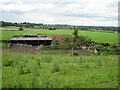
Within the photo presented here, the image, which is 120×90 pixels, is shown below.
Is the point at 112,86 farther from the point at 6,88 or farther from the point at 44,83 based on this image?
the point at 6,88

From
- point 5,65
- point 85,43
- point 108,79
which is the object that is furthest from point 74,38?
point 108,79

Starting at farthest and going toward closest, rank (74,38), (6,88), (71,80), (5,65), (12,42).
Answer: (12,42)
(74,38)
(5,65)
(71,80)
(6,88)

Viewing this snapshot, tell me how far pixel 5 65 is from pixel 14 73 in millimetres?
2052

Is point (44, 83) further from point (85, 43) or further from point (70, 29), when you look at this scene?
point (70, 29)

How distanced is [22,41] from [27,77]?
28852 mm

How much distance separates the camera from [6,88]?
4594mm

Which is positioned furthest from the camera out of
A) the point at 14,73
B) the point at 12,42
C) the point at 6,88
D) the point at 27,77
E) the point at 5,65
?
the point at 12,42

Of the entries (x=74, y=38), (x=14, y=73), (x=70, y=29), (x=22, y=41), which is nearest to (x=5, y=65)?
(x=14, y=73)

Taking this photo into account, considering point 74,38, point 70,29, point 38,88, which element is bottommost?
point 38,88

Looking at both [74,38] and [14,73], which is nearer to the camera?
[14,73]

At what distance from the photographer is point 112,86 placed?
15.5ft

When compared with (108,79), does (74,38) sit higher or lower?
higher

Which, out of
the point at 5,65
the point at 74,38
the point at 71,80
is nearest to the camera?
the point at 71,80

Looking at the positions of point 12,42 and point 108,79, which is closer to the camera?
point 108,79
